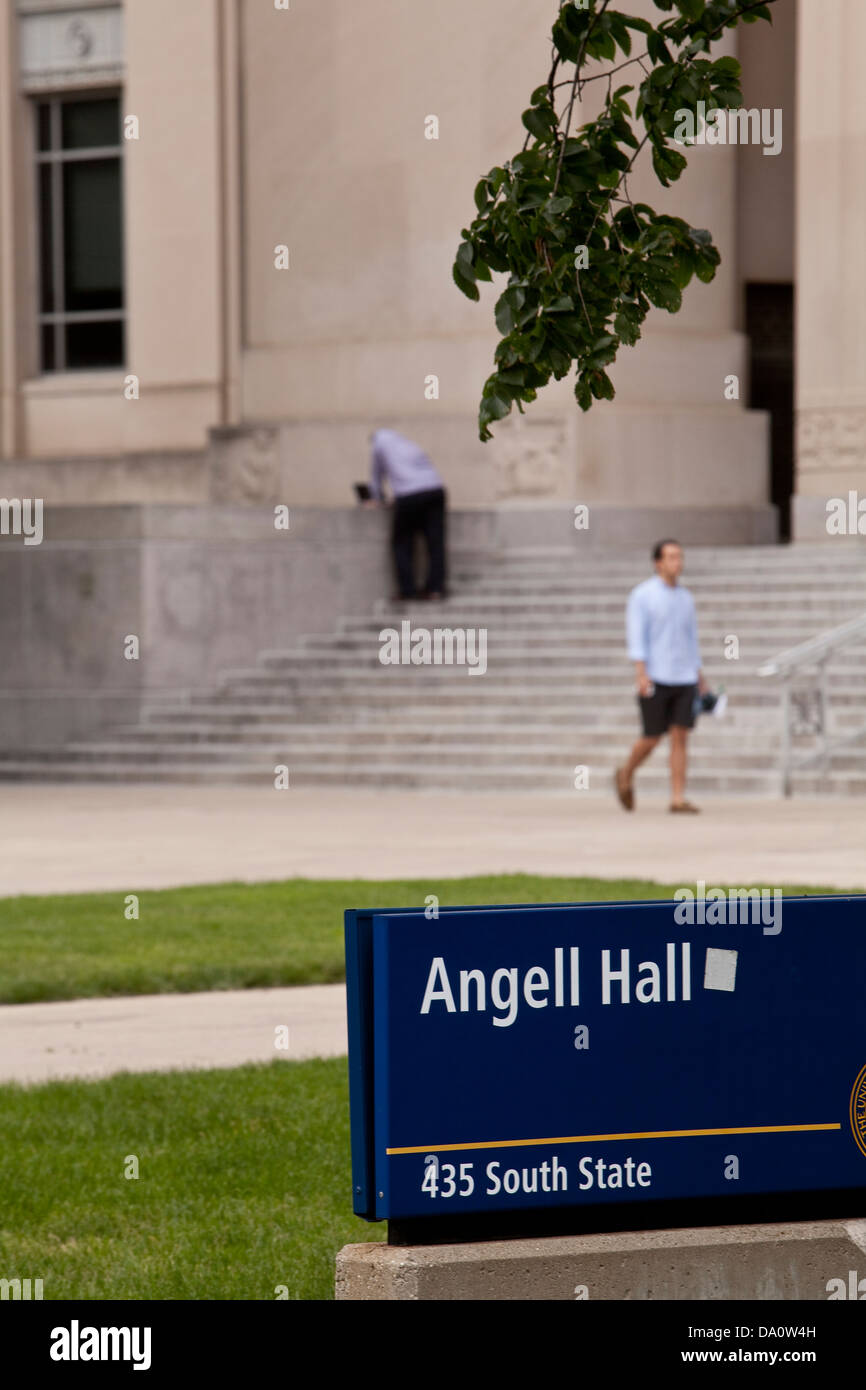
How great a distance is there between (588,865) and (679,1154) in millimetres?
9211

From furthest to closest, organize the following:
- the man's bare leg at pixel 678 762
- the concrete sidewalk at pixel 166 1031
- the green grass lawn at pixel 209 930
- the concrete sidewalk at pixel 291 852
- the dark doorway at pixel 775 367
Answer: the dark doorway at pixel 775 367, the man's bare leg at pixel 678 762, the green grass lawn at pixel 209 930, the concrete sidewalk at pixel 291 852, the concrete sidewalk at pixel 166 1031

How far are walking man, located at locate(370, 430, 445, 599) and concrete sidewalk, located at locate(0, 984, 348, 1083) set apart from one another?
14946 mm

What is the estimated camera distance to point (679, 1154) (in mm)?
3998

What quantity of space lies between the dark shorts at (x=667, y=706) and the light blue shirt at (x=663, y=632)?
0.19ft

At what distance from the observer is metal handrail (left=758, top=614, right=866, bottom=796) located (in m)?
17.5

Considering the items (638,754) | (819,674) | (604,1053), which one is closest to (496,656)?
(819,674)

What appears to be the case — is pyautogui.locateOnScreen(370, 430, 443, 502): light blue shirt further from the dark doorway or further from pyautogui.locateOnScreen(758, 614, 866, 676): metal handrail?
the dark doorway

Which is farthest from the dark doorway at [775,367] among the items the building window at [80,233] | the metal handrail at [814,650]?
the metal handrail at [814,650]

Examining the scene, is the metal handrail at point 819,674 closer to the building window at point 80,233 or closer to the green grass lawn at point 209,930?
the green grass lawn at point 209,930

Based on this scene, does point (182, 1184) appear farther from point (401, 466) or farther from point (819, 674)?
point (401, 466)

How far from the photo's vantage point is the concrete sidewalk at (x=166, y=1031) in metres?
7.96

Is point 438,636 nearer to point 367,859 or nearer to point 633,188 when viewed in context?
point 633,188

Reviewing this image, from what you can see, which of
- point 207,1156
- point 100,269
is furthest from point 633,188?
point 207,1156

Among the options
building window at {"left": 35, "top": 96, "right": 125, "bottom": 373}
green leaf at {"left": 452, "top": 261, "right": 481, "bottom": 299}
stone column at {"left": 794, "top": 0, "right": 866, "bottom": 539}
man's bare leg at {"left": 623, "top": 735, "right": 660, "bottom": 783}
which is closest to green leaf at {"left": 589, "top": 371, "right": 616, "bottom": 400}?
green leaf at {"left": 452, "top": 261, "right": 481, "bottom": 299}
